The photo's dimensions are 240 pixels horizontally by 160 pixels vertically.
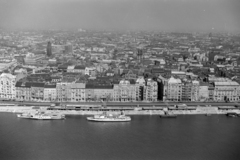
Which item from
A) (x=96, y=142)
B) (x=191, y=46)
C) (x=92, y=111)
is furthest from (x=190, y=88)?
(x=191, y=46)

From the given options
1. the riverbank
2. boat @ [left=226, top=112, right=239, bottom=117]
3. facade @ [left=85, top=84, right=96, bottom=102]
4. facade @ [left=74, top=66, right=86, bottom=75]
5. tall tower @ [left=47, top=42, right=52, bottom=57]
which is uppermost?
tall tower @ [left=47, top=42, right=52, bottom=57]

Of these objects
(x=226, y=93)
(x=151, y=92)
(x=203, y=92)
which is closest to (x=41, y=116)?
(x=151, y=92)

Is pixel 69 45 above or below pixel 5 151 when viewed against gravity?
above

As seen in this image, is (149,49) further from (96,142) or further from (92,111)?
(96,142)

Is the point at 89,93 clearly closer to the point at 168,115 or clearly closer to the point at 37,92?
the point at 37,92

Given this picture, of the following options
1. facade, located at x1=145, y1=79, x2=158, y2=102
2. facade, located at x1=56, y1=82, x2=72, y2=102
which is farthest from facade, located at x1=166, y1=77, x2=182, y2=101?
facade, located at x1=56, y1=82, x2=72, y2=102

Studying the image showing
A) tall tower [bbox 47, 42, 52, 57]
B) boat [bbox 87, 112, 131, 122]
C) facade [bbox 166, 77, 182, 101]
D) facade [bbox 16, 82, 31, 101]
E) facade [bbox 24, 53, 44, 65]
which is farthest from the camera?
tall tower [bbox 47, 42, 52, 57]

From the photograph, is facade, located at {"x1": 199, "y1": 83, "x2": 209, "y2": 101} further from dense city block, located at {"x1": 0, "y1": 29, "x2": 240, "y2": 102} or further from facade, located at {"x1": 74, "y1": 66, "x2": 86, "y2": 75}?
facade, located at {"x1": 74, "y1": 66, "x2": 86, "y2": 75}
